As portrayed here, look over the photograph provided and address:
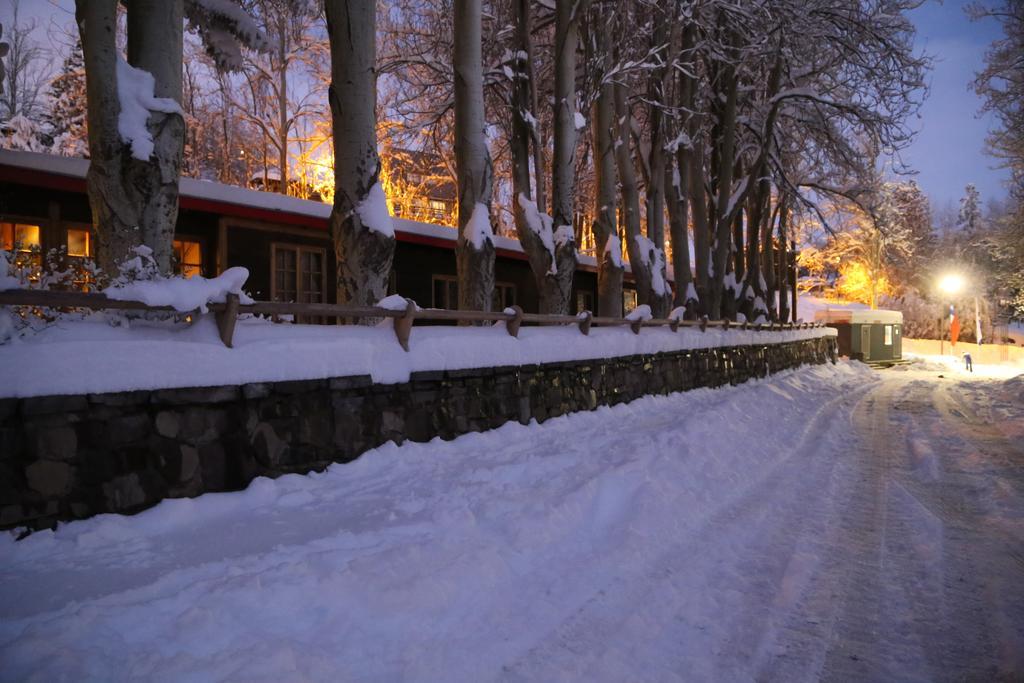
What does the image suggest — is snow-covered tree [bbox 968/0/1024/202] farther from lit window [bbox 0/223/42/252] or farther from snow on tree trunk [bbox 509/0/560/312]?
lit window [bbox 0/223/42/252]

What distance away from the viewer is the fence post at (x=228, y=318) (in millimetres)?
4715

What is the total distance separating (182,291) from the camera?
4.54 m

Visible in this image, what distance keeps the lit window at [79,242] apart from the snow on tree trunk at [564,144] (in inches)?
299

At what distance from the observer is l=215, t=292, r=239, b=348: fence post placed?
471 cm

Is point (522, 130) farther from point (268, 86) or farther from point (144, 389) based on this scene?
point (268, 86)

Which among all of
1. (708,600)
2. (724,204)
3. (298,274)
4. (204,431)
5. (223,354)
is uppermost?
(724,204)

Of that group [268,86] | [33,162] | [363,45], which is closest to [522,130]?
[363,45]

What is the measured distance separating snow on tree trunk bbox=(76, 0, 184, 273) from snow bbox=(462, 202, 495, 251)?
154 inches

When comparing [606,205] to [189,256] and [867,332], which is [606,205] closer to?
[189,256]

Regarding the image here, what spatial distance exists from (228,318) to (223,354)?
0.28 metres

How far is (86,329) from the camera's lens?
4.19m

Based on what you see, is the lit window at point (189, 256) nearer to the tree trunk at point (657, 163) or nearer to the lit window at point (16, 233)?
the lit window at point (16, 233)

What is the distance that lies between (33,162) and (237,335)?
6.08m

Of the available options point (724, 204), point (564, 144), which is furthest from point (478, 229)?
point (724, 204)
